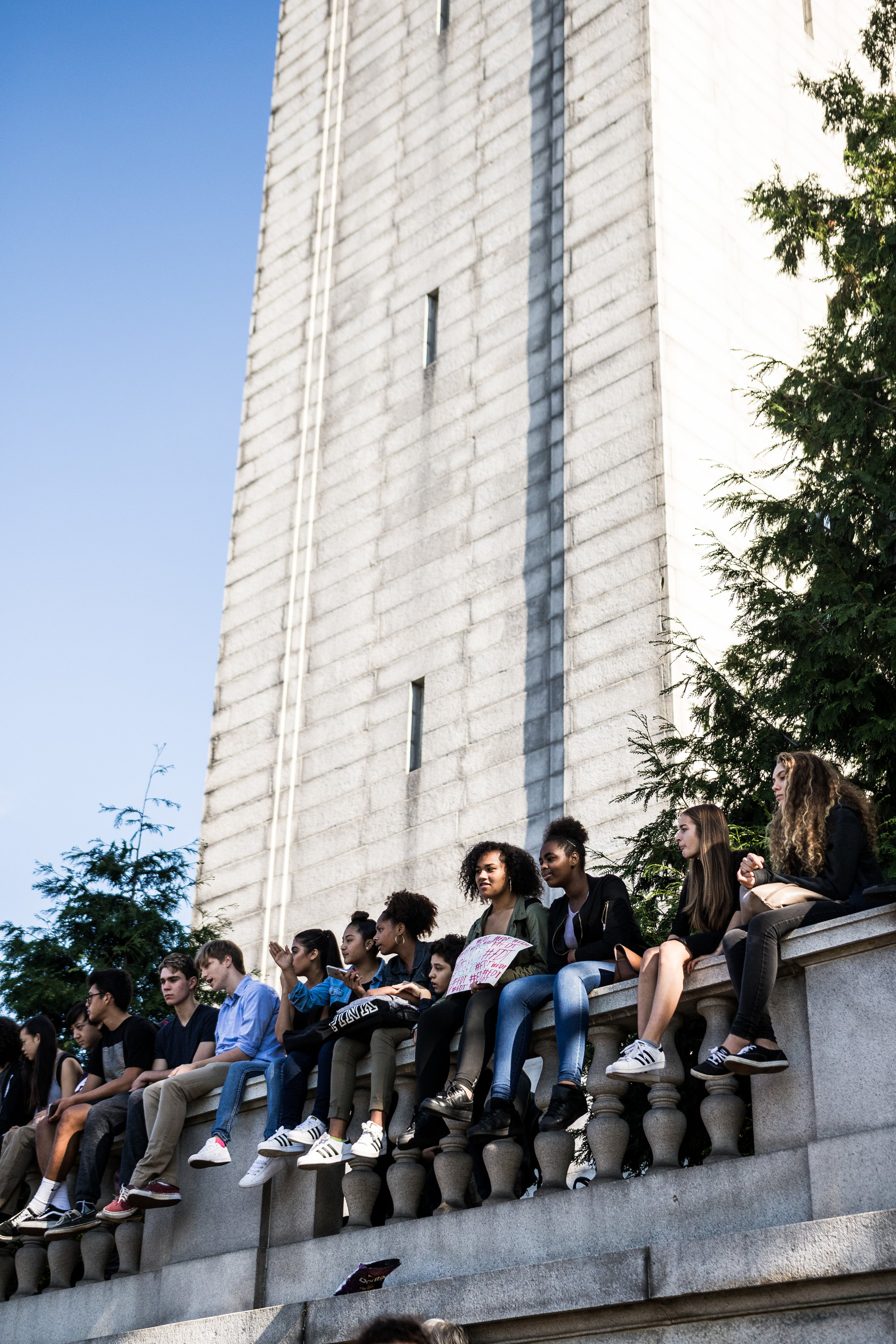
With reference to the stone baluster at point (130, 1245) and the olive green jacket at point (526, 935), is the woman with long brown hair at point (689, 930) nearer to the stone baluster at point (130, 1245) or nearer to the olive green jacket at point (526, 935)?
the olive green jacket at point (526, 935)

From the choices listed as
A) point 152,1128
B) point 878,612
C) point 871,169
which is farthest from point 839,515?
point 152,1128

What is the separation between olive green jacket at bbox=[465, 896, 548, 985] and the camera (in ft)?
23.8

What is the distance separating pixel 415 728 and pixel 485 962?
39.0 ft

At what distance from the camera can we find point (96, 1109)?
8.94 metres

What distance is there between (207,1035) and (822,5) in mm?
20465

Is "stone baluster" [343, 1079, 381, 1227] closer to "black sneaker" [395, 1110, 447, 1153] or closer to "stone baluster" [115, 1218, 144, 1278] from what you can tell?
"black sneaker" [395, 1110, 447, 1153]

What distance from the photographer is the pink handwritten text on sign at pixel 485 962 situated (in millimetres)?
7117

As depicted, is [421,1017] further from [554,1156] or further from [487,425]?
[487,425]

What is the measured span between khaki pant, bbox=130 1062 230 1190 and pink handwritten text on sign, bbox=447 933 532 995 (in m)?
1.90

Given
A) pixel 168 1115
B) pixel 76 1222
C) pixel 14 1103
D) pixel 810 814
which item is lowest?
pixel 76 1222

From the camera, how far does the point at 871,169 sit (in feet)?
40.0

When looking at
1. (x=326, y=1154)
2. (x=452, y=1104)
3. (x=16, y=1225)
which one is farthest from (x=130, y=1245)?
(x=452, y=1104)

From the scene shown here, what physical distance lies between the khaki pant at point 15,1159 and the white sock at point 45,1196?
1.54 feet

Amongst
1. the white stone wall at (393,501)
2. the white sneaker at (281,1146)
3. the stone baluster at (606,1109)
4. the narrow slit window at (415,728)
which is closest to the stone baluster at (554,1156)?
the stone baluster at (606,1109)
